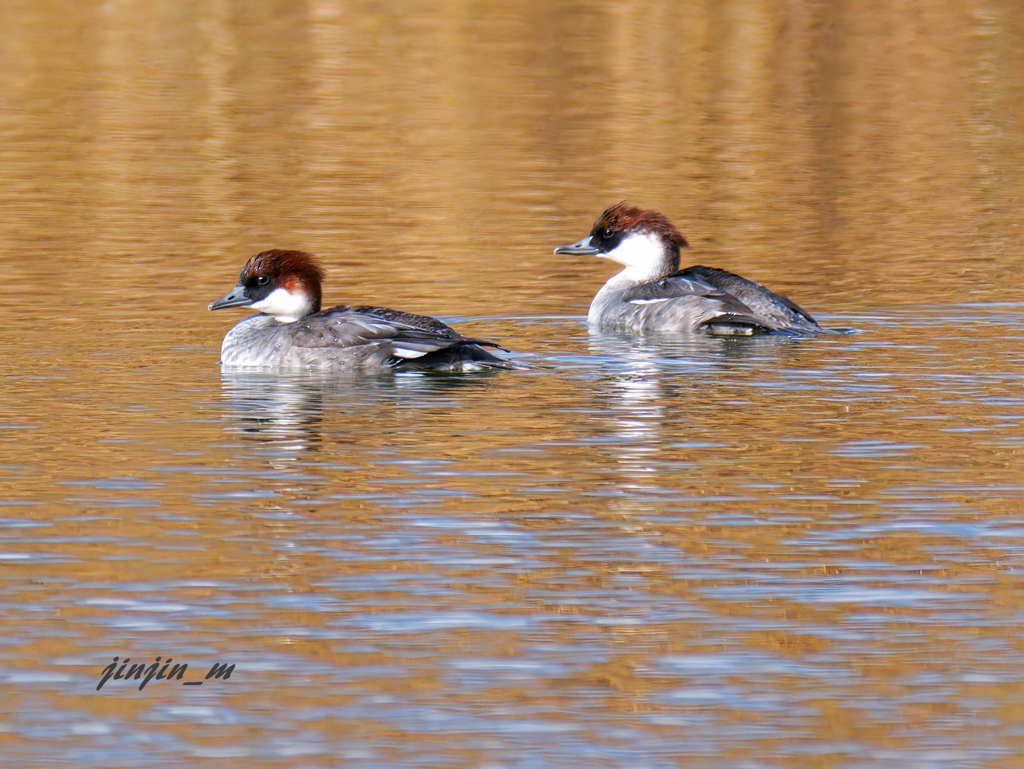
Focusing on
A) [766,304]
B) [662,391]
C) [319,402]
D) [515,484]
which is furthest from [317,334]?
[515,484]

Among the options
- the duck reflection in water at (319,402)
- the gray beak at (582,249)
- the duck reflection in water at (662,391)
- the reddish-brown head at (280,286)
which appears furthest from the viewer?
the gray beak at (582,249)

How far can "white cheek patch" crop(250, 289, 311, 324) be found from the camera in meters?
13.8

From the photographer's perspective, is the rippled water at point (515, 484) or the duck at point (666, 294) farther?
the duck at point (666, 294)

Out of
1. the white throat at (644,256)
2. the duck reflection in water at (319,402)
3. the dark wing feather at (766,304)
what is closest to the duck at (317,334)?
the duck reflection in water at (319,402)

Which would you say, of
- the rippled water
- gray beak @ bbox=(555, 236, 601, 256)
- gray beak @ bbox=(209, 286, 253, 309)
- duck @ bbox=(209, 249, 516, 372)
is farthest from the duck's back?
gray beak @ bbox=(555, 236, 601, 256)

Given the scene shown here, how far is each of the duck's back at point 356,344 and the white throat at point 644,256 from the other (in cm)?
376

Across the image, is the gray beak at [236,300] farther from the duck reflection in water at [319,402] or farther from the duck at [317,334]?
the duck reflection in water at [319,402]

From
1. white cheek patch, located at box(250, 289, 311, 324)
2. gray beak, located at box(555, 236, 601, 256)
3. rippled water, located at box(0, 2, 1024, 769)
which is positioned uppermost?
gray beak, located at box(555, 236, 601, 256)

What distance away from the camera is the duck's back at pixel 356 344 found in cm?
1273

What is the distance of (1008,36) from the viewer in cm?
4238

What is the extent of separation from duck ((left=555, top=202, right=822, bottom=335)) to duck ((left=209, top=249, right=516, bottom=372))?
2.39 m

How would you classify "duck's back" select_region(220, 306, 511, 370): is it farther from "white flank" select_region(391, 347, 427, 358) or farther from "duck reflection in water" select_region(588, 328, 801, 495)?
"duck reflection in water" select_region(588, 328, 801, 495)

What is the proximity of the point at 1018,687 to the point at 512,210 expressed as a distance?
1636cm

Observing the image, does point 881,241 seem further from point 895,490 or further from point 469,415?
point 895,490
